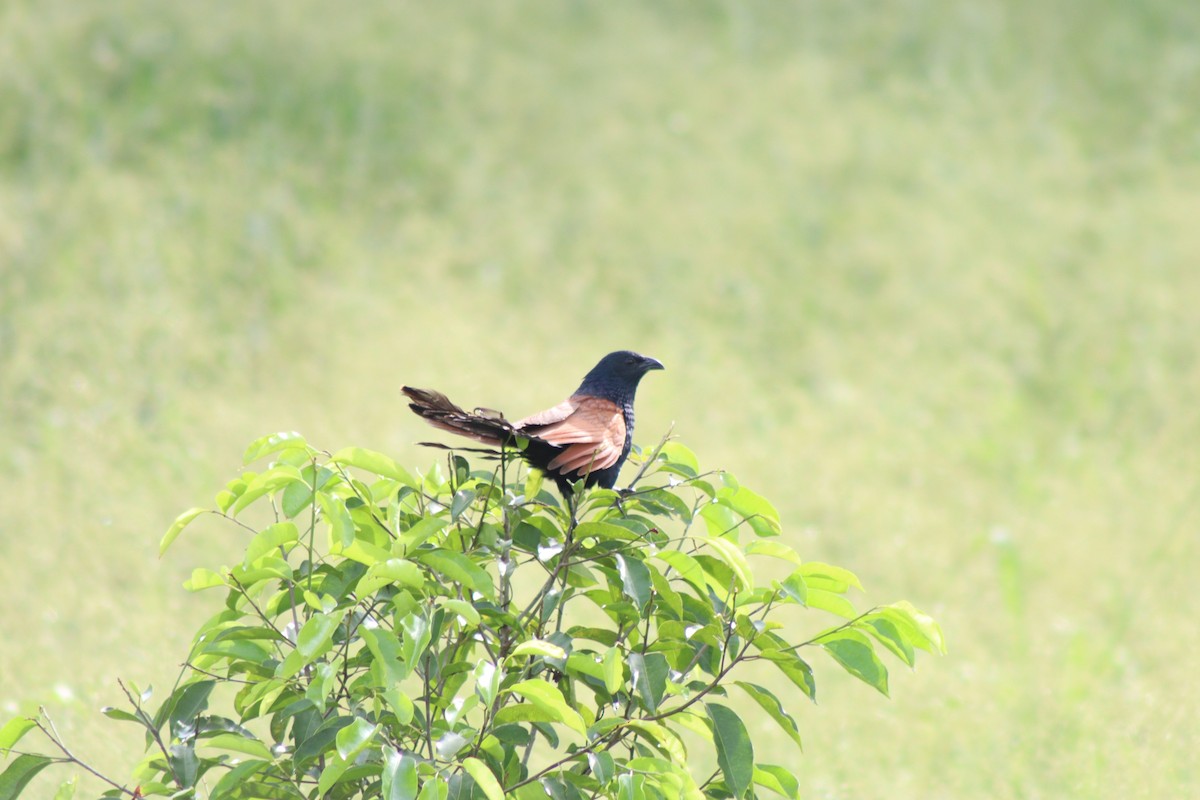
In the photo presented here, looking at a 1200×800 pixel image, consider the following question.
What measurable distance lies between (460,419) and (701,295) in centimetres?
550

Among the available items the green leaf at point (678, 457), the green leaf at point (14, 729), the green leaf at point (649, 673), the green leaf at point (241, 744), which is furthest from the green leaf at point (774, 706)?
the green leaf at point (14, 729)

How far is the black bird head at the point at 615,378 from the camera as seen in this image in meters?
2.38

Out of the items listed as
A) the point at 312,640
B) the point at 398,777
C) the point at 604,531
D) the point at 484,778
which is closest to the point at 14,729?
the point at 312,640

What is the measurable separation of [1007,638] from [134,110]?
5.85 m

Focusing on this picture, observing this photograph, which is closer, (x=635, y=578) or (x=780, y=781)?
(x=635, y=578)

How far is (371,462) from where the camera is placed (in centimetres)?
178

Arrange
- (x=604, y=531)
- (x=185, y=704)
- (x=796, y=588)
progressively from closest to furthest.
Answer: (x=796, y=588), (x=604, y=531), (x=185, y=704)

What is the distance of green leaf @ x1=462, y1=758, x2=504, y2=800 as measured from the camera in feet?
4.93

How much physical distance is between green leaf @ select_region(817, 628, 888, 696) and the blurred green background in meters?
2.30

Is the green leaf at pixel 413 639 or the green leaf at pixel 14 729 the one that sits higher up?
the green leaf at pixel 413 639

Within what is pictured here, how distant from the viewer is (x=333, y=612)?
5.35 ft

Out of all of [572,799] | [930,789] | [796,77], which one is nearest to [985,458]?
[930,789]

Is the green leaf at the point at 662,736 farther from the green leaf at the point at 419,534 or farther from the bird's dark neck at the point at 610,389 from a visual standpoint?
the bird's dark neck at the point at 610,389

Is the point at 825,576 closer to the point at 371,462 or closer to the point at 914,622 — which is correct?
the point at 914,622
